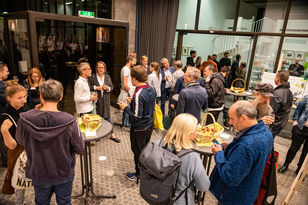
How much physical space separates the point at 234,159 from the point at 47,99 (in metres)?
1.49

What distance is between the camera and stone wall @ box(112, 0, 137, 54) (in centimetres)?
617

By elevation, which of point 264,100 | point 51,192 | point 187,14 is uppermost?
point 187,14

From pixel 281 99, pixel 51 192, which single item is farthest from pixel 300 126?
pixel 51 192

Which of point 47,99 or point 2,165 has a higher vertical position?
point 47,99

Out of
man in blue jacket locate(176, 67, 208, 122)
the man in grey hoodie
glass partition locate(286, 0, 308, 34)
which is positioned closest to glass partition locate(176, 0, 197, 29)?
glass partition locate(286, 0, 308, 34)

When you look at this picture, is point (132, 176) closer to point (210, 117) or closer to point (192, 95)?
point (192, 95)

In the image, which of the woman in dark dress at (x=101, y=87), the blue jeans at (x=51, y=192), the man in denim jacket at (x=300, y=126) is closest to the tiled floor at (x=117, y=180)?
the woman in dark dress at (x=101, y=87)

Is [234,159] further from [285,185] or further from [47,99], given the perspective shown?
[285,185]

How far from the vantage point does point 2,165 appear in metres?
3.26

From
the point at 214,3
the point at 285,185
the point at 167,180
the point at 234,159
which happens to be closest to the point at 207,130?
the point at 234,159

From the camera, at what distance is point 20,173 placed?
2094 millimetres

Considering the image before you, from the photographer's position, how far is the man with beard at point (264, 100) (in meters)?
2.46

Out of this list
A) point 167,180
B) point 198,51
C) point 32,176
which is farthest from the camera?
point 198,51

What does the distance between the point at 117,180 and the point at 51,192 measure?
1362 mm
